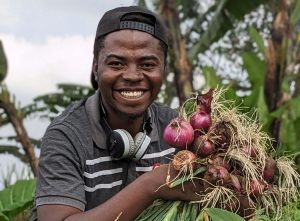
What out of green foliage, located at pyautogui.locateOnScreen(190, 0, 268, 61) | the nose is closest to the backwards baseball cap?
the nose

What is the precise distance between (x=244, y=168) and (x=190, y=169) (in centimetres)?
15

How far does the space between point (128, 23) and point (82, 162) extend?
1.47ft

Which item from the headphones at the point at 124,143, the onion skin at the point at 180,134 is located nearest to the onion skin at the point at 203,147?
the onion skin at the point at 180,134

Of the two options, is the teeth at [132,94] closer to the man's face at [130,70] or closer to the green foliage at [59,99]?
the man's face at [130,70]

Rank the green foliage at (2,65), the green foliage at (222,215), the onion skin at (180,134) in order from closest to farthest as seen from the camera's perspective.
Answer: the green foliage at (222,215) → the onion skin at (180,134) → the green foliage at (2,65)

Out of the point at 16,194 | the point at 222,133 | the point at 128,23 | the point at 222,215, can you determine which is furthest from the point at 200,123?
the point at 16,194

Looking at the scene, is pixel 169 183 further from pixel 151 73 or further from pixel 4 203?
pixel 4 203

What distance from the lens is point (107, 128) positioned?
2213 mm

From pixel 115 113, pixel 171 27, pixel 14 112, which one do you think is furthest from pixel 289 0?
pixel 115 113

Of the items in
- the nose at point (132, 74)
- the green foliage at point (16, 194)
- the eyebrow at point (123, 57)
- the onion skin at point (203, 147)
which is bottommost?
the green foliage at point (16, 194)

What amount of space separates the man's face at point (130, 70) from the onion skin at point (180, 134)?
0.26 meters

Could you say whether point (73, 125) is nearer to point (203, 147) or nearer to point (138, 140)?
point (138, 140)

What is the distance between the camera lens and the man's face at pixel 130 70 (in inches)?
80.3

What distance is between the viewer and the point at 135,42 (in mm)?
2049
